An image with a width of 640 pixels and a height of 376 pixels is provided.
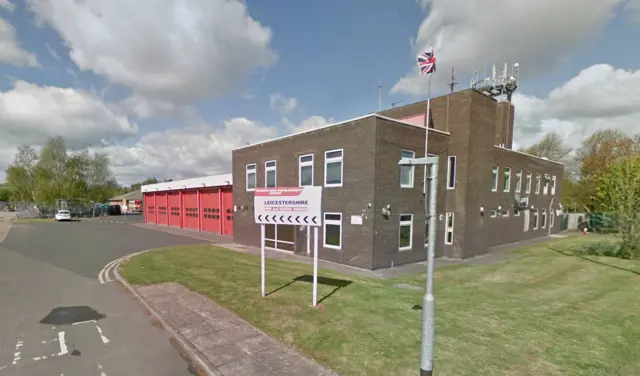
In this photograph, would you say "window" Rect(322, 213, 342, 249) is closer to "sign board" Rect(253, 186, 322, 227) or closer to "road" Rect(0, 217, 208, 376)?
"sign board" Rect(253, 186, 322, 227)

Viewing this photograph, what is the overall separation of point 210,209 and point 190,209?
4.45 meters

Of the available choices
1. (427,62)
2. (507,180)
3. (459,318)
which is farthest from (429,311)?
(507,180)

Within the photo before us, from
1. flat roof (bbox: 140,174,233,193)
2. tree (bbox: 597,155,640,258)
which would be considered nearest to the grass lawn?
tree (bbox: 597,155,640,258)

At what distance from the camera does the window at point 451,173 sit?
1483cm

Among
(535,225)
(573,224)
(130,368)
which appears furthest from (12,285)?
(573,224)

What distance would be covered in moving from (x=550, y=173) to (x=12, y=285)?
1368 inches

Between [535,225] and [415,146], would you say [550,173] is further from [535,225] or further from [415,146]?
[415,146]

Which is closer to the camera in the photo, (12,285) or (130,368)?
(130,368)

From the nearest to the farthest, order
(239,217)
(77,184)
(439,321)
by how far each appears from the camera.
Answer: (439,321), (239,217), (77,184)

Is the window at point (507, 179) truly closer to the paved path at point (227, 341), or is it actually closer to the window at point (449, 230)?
the window at point (449, 230)

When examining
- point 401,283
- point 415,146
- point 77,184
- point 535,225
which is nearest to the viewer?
point 401,283

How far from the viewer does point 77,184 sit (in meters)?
49.6

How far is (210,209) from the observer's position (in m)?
26.7

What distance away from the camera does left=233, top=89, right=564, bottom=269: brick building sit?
11.7m
